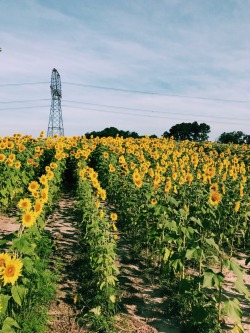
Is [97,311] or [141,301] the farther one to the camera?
[141,301]

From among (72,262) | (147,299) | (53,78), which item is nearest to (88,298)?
(147,299)

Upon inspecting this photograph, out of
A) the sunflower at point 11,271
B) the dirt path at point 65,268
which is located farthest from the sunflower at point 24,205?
the dirt path at point 65,268

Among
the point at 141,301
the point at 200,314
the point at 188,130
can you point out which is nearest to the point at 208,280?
the point at 200,314

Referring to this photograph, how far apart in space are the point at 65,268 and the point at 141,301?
4.97 feet

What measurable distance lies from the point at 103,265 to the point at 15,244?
52.9 inches

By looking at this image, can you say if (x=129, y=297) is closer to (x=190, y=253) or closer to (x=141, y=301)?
(x=141, y=301)

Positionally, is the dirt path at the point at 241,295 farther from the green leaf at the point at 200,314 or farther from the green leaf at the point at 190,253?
the green leaf at the point at 190,253

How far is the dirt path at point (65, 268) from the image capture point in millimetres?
4059

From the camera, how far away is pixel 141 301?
15.2ft

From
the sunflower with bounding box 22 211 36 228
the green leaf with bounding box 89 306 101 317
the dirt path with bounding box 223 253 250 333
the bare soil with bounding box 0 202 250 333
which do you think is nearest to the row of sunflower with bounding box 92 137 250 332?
the dirt path with bounding box 223 253 250 333

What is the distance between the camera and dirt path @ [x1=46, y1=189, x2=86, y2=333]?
4059 mm

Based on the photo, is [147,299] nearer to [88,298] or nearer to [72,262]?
[88,298]

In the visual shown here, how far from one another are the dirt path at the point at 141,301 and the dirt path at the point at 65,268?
2.24ft

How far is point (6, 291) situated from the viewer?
138 inches
